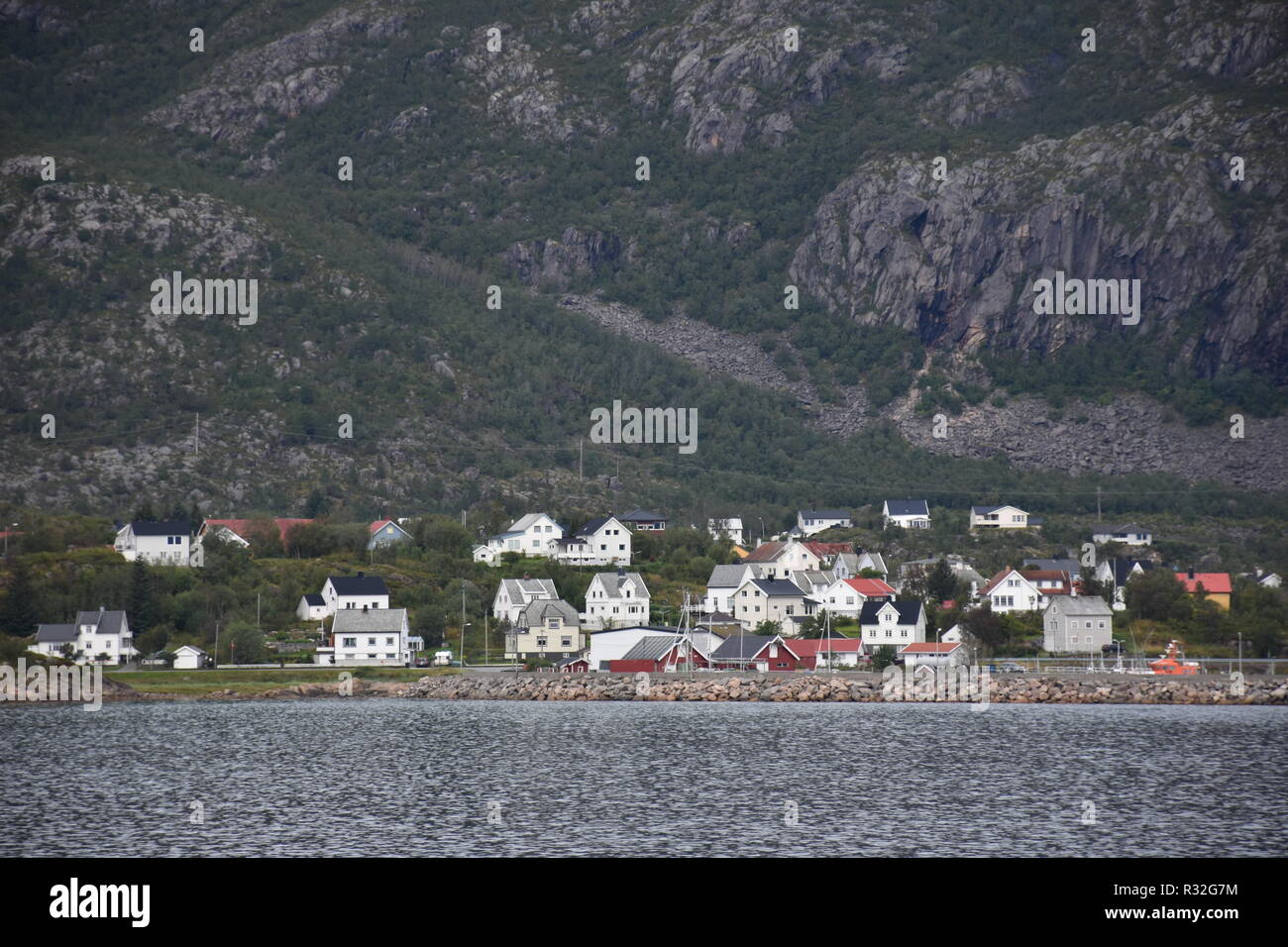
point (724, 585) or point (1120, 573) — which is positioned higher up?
point (1120, 573)

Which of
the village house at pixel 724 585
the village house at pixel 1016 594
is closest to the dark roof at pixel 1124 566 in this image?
the village house at pixel 1016 594

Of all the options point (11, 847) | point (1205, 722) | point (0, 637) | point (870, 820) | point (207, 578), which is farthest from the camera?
point (207, 578)

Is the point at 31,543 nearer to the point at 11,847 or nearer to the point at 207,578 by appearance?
the point at 207,578

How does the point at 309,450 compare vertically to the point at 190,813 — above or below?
above

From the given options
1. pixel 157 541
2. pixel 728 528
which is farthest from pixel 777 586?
pixel 157 541

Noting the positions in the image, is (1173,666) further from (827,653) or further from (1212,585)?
(1212,585)

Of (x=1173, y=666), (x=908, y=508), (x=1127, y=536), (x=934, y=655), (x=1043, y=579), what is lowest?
(x=1173, y=666)
